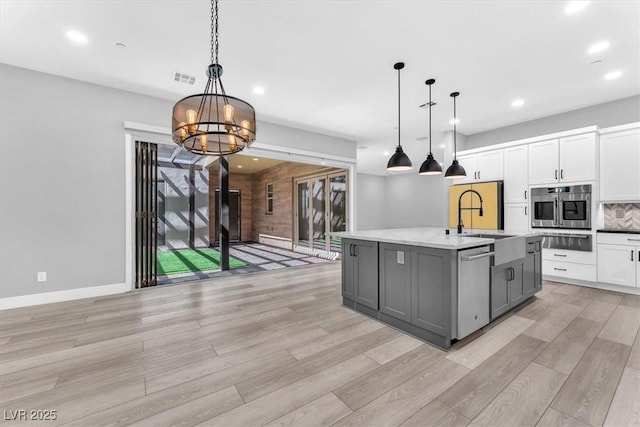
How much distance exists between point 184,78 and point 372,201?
30.6 feet

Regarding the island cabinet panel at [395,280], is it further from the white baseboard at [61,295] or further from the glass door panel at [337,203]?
the glass door panel at [337,203]

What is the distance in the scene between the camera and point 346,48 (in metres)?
3.13

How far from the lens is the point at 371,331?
273 centimetres

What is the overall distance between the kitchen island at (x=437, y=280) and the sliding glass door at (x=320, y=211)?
389 centimetres

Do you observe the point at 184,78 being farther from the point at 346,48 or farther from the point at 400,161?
the point at 400,161

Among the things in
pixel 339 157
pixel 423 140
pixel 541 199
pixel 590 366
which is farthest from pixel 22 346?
pixel 423 140

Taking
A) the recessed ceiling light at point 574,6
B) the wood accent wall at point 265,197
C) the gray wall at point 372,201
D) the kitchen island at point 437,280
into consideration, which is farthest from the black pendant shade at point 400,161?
the gray wall at point 372,201

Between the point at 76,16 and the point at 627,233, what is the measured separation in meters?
7.09

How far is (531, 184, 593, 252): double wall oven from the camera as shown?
167 inches

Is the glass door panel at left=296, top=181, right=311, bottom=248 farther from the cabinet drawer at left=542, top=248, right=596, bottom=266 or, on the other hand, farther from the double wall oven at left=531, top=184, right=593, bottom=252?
the cabinet drawer at left=542, top=248, right=596, bottom=266

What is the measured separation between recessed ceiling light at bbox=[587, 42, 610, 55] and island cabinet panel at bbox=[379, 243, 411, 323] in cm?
313

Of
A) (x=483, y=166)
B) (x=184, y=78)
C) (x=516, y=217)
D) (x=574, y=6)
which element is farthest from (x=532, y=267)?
(x=184, y=78)

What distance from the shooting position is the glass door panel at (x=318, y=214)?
7691 mm

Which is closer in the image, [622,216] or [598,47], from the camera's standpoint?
[598,47]
